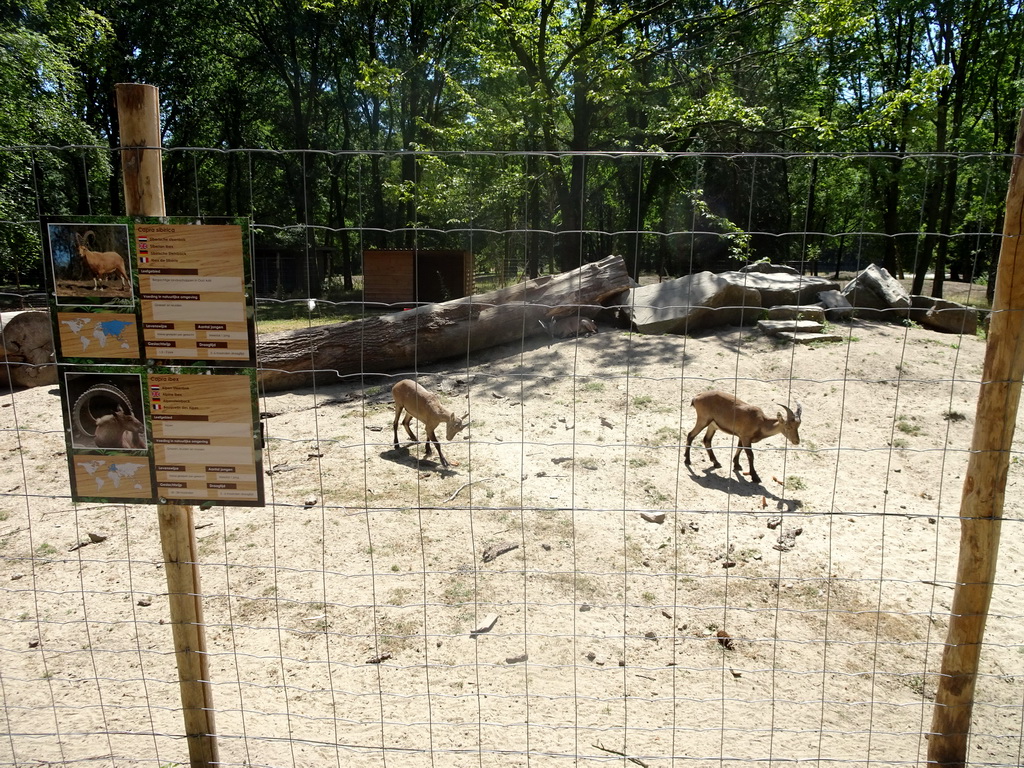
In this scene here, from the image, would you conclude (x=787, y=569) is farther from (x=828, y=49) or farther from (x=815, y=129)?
(x=828, y=49)

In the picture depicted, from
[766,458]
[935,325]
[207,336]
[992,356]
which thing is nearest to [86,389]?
[207,336]

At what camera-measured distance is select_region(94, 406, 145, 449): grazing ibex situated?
104 inches

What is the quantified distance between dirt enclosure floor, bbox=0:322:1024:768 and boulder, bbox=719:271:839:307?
4.61m

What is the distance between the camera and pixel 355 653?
4.14 m

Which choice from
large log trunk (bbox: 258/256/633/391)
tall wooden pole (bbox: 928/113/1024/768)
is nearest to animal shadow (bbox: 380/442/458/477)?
large log trunk (bbox: 258/256/633/391)

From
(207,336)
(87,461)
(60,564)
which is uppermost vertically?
(207,336)

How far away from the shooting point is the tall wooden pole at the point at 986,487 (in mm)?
2631

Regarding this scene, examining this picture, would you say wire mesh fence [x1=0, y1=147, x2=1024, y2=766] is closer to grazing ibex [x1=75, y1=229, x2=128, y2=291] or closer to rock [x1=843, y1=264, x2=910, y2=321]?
grazing ibex [x1=75, y1=229, x2=128, y2=291]

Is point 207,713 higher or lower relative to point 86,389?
lower

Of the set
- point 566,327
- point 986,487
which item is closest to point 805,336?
point 566,327

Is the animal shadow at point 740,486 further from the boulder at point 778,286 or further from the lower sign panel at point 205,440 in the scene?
the boulder at point 778,286

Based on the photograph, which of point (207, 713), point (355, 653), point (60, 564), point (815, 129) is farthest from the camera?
point (815, 129)

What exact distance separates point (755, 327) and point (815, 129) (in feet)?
18.4

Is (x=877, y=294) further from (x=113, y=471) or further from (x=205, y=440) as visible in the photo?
(x=113, y=471)
